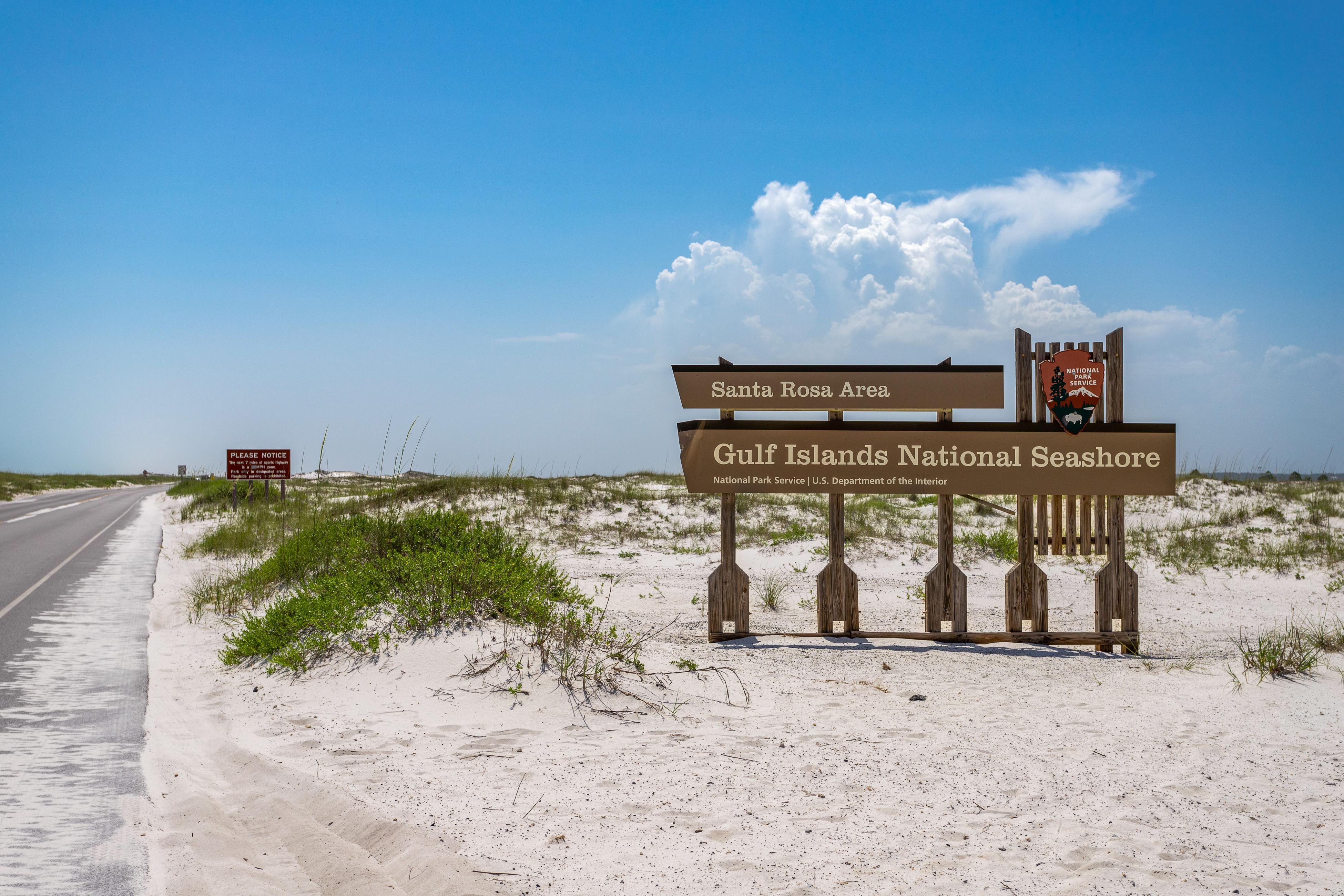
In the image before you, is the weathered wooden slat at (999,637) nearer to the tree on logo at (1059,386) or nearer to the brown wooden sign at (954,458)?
the brown wooden sign at (954,458)

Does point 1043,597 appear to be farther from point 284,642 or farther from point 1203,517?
point 1203,517

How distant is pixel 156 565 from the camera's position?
14648 mm

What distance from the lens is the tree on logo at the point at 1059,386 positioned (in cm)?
760

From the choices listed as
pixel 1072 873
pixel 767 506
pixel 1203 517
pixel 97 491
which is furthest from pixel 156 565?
pixel 97 491

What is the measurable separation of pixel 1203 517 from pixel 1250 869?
1674 centimetres

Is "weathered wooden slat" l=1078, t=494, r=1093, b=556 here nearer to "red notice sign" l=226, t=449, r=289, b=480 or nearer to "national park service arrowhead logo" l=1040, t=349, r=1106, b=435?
"national park service arrowhead logo" l=1040, t=349, r=1106, b=435

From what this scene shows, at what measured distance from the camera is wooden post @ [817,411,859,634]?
7.63m

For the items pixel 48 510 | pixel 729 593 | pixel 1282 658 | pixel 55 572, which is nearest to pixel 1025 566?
Answer: pixel 1282 658

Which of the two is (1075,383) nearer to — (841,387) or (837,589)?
(841,387)

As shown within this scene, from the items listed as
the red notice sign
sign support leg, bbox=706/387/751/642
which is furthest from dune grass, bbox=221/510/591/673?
the red notice sign

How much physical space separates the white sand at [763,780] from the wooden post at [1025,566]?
2.27 ft

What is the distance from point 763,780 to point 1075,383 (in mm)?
5460

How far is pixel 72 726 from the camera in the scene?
533cm

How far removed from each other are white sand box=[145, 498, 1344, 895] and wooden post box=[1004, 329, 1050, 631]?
0.69 metres
